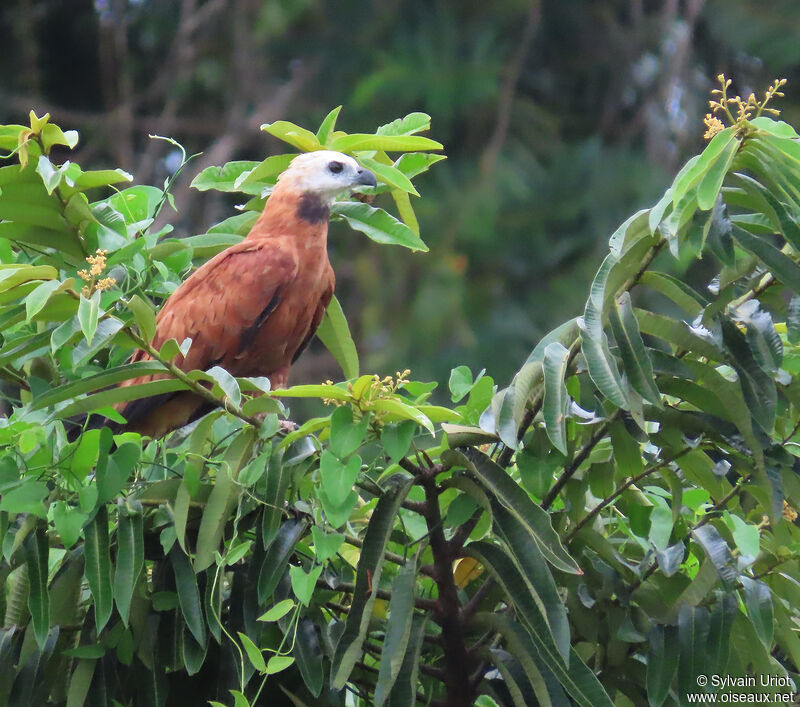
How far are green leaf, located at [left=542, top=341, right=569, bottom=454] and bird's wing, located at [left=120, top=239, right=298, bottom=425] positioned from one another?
5.04ft

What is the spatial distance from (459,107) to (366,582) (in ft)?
27.6

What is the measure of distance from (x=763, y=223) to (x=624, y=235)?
278 millimetres

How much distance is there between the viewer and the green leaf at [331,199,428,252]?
2.33 m

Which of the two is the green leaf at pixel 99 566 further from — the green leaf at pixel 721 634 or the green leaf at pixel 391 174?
the green leaf at pixel 721 634

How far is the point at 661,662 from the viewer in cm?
188

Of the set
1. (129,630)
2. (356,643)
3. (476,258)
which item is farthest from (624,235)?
(476,258)

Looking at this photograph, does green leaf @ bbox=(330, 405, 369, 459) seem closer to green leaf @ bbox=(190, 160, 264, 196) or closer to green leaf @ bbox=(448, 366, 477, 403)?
green leaf @ bbox=(448, 366, 477, 403)

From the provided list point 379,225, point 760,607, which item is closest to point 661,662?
point 760,607

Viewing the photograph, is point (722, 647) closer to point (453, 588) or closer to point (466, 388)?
point (453, 588)

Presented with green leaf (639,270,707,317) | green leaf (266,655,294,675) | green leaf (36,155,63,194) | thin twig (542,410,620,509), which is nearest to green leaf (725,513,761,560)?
thin twig (542,410,620,509)

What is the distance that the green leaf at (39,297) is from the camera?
1.57m

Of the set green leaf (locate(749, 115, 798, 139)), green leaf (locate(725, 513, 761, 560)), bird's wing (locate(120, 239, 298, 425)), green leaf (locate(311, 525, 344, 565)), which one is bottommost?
green leaf (locate(725, 513, 761, 560))

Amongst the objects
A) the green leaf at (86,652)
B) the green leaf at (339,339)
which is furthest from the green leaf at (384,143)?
the green leaf at (86,652)

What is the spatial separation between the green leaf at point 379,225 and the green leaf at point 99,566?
83cm
